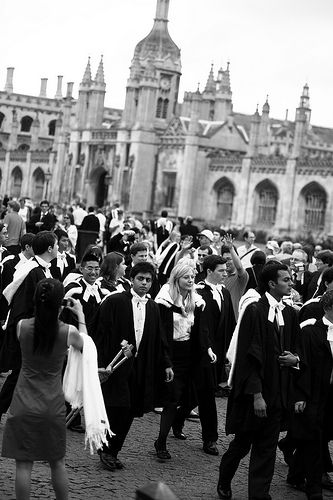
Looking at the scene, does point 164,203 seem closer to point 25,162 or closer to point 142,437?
point 25,162

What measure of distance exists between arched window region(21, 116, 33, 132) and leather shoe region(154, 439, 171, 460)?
8661 centimetres

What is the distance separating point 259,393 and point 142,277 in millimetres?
1625

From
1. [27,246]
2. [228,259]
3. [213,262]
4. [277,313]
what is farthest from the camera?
[228,259]

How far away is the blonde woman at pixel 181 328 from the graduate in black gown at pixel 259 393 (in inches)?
50.6

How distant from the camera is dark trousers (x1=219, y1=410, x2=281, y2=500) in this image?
307 inches

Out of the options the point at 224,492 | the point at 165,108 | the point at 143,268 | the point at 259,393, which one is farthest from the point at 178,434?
the point at 165,108

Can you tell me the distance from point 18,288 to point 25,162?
7065 cm

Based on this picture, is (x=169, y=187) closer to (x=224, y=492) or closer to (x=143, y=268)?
(x=143, y=268)

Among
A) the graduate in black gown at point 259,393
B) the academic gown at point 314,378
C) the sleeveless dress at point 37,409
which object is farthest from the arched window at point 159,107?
the sleeveless dress at point 37,409

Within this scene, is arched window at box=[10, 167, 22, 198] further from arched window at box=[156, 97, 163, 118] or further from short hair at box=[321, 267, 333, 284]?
short hair at box=[321, 267, 333, 284]

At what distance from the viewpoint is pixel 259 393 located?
7758 mm

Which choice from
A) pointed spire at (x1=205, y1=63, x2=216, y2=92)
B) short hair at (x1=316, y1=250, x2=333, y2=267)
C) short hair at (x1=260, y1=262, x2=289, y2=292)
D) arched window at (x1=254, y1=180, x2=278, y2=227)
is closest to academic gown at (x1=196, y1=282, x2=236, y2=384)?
short hair at (x1=260, y1=262, x2=289, y2=292)

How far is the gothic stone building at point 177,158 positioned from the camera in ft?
173

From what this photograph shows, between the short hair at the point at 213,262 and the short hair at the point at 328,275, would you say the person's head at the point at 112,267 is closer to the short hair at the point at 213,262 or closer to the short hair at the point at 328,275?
the short hair at the point at 213,262
